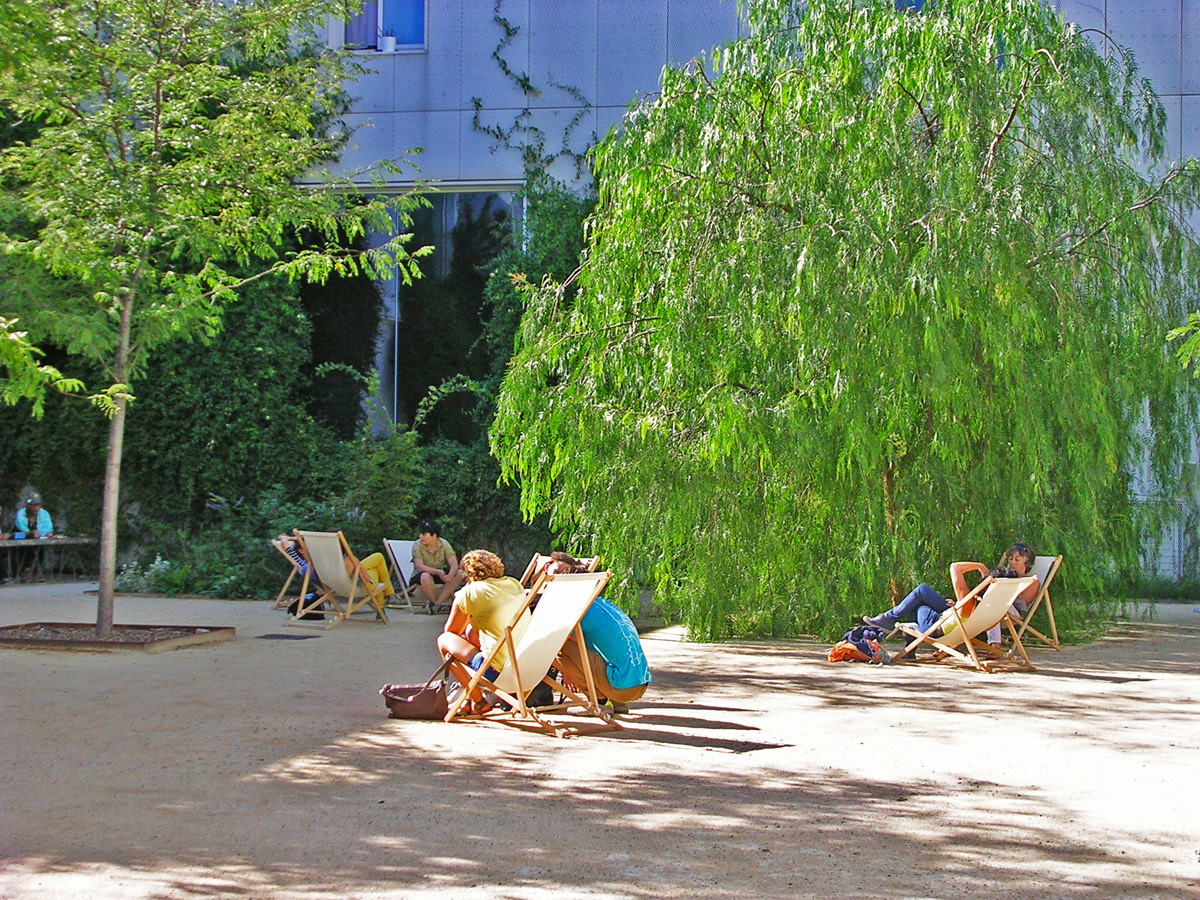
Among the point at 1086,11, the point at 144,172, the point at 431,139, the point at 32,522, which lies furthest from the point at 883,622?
the point at 431,139

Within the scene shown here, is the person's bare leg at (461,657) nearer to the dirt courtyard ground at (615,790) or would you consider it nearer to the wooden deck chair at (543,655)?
the wooden deck chair at (543,655)

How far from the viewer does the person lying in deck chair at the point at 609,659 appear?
6.81 m

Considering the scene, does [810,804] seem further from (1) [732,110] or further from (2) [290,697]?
(1) [732,110]

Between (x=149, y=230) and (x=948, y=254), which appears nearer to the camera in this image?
(x=948, y=254)

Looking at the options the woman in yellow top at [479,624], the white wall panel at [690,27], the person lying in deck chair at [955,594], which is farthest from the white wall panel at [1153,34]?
the woman in yellow top at [479,624]

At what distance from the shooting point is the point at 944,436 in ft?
30.8

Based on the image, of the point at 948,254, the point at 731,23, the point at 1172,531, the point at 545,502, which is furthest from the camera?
the point at 731,23

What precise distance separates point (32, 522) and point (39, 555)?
1.83ft

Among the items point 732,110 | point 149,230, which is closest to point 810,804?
point 732,110

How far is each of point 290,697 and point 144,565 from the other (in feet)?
29.7

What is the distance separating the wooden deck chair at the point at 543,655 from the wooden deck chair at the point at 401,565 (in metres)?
6.22

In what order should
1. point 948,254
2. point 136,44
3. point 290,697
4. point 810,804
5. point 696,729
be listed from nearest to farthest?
point 810,804
point 696,729
point 290,697
point 948,254
point 136,44

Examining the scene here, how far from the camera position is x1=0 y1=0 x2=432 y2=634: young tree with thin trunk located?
371 inches

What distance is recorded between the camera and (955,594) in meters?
9.74
